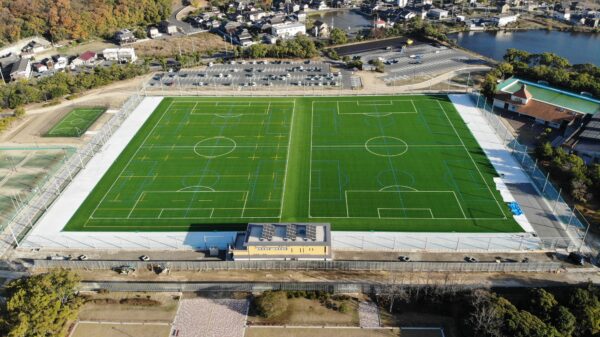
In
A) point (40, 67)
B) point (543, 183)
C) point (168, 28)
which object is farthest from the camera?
point (168, 28)

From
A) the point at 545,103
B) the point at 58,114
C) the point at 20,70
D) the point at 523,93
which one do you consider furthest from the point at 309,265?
the point at 20,70

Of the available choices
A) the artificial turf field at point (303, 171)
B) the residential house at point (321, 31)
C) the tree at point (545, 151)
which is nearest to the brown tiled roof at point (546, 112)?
the tree at point (545, 151)

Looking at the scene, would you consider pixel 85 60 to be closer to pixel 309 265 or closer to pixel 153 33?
pixel 153 33

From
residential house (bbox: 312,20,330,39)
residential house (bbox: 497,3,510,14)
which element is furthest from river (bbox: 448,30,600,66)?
residential house (bbox: 312,20,330,39)

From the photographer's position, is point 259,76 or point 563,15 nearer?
point 259,76

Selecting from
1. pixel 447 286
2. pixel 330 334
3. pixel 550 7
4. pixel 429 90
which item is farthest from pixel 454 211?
pixel 550 7

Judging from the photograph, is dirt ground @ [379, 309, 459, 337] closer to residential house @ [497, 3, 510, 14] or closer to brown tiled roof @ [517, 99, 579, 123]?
brown tiled roof @ [517, 99, 579, 123]
